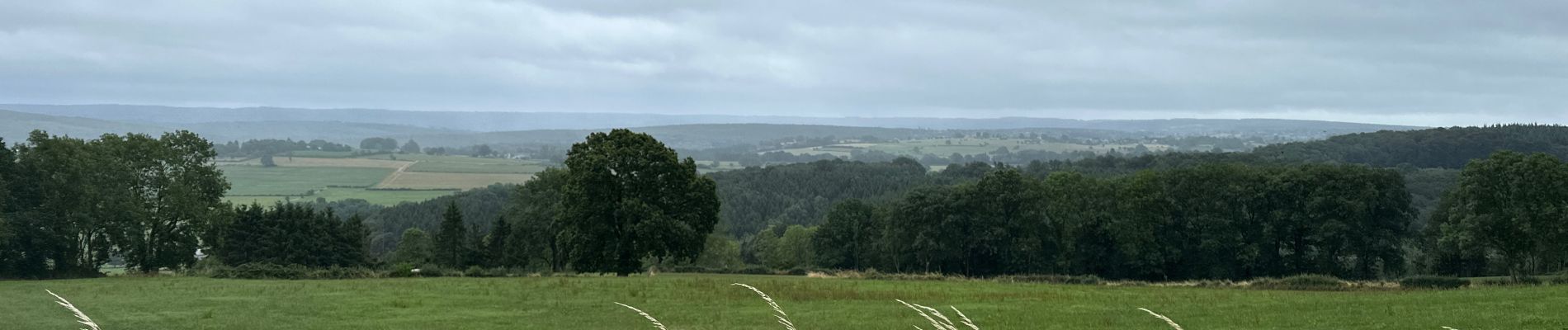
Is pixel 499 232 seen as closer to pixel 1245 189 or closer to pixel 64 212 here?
pixel 64 212

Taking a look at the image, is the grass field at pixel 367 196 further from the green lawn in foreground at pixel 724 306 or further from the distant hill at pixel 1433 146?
the green lawn in foreground at pixel 724 306

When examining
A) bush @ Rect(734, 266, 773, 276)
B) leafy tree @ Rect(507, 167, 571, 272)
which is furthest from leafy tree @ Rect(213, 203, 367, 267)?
bush @ Rect(734, 266, 773, 276)

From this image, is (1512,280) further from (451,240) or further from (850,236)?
(451,240)

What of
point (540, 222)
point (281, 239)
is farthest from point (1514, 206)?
point (281, 239)

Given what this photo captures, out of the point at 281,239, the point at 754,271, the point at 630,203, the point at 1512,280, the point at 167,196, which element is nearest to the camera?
the point at 1512,280

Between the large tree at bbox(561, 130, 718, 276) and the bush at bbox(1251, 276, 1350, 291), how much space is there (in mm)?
24687

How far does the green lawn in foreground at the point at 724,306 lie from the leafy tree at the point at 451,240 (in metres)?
39.2

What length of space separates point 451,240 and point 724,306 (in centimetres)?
5492

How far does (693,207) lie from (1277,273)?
35.7m

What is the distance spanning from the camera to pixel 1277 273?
67.1 m

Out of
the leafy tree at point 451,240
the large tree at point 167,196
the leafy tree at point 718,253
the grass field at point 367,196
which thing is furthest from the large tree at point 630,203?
the grass field at point 367,196

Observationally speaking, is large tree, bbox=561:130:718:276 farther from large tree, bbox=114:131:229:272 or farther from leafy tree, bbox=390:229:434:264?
leafy tree, bbox=390:229:434:264

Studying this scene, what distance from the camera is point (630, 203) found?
172ft

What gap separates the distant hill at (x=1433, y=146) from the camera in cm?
17000
